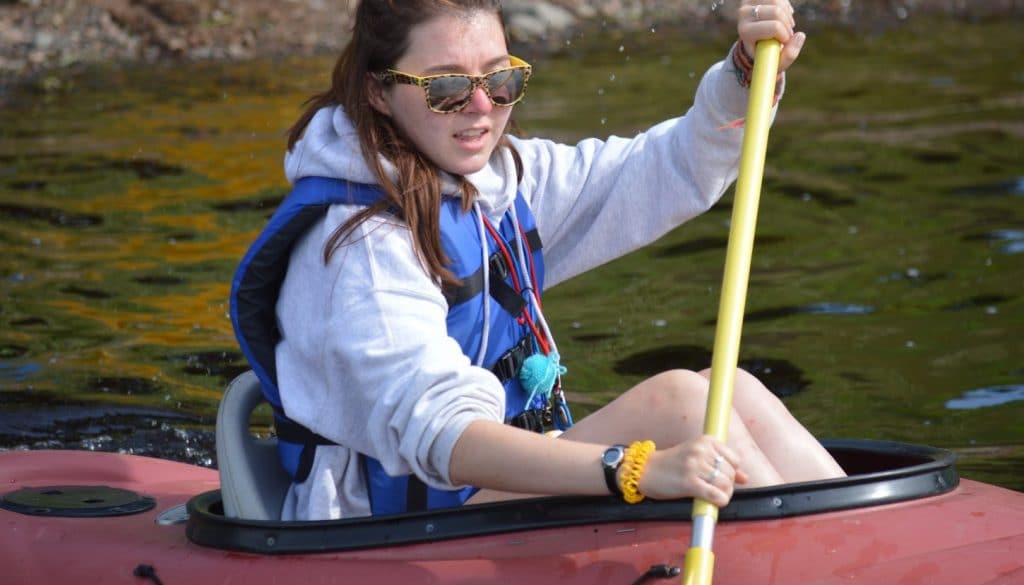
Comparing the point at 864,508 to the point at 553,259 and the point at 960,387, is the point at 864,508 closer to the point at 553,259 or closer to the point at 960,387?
the point at 553,259

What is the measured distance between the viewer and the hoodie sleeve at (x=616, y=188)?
323 centimetres

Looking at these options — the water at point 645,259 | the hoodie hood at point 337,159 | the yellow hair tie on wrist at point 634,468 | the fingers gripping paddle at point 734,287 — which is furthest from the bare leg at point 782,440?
the water at point 645,259

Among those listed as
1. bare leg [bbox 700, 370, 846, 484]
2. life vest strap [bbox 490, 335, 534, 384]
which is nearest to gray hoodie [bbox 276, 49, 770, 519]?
life vest strap [bbox 490, 335, 534, 384]

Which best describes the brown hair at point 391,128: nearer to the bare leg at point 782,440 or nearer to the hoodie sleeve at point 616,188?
the hoodie sleeve at point 616,188

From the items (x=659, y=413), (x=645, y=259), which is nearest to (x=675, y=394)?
(x=659, y=413)

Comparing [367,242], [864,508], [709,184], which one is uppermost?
[709,184]

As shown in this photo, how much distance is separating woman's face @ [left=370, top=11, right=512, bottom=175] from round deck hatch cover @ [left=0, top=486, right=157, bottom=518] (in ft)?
3.20

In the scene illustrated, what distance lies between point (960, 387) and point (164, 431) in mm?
2305

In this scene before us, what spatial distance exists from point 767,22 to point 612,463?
825mm

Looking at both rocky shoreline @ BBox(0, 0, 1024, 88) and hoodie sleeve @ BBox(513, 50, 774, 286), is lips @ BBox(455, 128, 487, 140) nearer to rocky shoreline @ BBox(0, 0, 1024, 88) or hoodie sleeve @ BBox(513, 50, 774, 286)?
hoodie sleeve @ BBox(513, 50, 774, 286)

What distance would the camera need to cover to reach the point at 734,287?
2631 mm

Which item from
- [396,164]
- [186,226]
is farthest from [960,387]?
[186,226]

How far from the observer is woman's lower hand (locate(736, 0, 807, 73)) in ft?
9.29

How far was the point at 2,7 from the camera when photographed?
11664 millimetres
